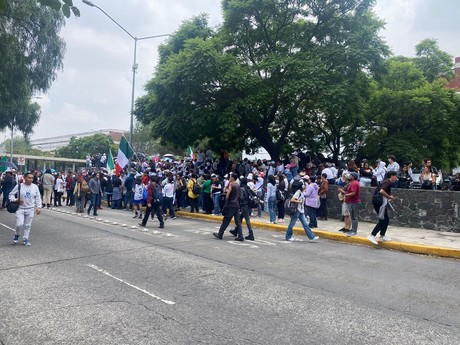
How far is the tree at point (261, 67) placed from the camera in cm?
1988

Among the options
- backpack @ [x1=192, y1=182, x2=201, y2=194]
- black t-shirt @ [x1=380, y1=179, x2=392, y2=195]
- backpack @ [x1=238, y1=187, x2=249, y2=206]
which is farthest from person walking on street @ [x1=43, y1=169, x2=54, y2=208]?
black t-shirt @ [x1=380, y1=179, x2=392, y2=195]

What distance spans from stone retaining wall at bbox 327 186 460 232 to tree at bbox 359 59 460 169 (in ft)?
40.4

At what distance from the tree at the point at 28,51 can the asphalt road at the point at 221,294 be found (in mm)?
8683

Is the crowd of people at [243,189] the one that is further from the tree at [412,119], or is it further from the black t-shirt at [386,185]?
the tree at [412,119]

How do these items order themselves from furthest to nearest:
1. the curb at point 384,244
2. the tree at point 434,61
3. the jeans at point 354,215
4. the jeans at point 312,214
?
the tree at point 434,61
the jeans at point 312,214
the jeans at point 354,215
the curb at point 384,244

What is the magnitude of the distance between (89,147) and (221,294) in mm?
78161

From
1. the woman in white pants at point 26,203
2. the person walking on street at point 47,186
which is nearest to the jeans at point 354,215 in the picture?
the woman in white pants at point 26,203

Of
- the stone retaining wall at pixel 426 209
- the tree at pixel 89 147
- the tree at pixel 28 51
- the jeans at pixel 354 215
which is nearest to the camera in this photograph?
the jeans at pixel 354 215

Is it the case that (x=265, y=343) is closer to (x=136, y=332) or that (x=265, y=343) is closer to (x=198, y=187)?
(x=136, y=332)

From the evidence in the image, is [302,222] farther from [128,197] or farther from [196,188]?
[128,197]

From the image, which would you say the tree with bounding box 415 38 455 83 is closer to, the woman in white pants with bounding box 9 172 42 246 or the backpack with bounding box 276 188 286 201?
the backpack with bounding box 276 188 286 201

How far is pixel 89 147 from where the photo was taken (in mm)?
79562

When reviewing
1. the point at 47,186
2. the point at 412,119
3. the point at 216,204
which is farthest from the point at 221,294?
the point at 412,119

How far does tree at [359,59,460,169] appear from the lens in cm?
2703
